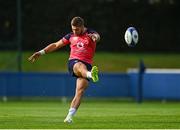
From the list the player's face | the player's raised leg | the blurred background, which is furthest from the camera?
the blurred background

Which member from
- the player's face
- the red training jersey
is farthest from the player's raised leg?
the player's face

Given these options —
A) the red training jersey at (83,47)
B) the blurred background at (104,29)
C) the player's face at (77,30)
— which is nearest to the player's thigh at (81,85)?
the red training jersey at (83,47)

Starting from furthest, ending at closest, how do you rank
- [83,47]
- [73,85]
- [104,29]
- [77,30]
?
[104,29] < [73,85] < [83,47] < [77,30]

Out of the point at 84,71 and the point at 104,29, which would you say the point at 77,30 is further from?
the point at 104,29

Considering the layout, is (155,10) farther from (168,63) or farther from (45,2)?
(45,2)

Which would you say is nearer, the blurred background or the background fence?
the background fence

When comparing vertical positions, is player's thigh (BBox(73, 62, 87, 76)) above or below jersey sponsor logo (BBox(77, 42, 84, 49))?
below

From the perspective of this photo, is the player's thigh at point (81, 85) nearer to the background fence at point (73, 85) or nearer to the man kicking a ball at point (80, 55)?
the man kicking a ball at point (80, 55)

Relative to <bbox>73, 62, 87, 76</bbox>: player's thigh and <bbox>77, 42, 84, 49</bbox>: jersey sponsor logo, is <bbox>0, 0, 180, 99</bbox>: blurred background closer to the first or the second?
<bbox>77, 42, 84, 49</bbox>: jersey sponsor logo

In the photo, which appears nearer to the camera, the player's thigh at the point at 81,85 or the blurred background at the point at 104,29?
the player's thigh at the point at 81,85

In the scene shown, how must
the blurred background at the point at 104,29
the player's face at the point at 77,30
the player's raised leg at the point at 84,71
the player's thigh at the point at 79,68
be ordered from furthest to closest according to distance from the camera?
the blurred background at the point at 104,29 → the player's face at the point at 77,30 → the player's thigh at the point at 79,68 → the player's raised leg at the point at 84,71

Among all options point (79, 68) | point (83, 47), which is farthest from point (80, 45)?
point (79, 68)

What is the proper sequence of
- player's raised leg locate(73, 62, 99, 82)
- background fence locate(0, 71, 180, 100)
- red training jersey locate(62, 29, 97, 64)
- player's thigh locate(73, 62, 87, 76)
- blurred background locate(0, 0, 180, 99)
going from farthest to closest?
blurred background locate(0, 0, 180, 99) → background fence locate(0, 71, 180, 100) → red training jersey locate(62, 29, 97, 64) → player's thigh locate(73, 62, 87, 76) → player's raised leg locate(73, 62, 99, 82)

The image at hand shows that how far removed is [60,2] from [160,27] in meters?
6.53
